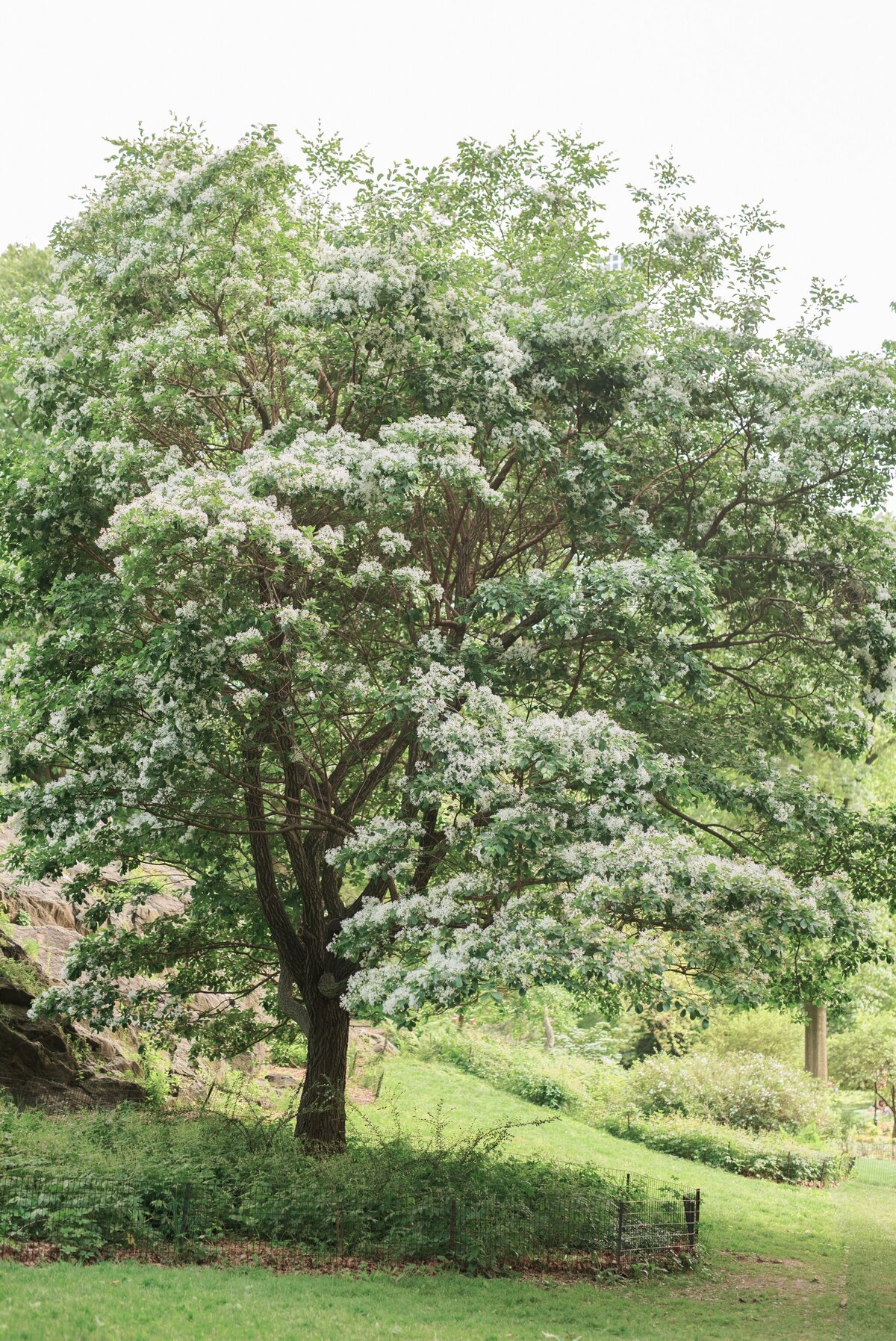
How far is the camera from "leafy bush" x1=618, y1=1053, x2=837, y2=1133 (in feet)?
90.5

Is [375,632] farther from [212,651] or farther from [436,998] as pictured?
[436,998]

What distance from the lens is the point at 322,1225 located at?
1270 cm

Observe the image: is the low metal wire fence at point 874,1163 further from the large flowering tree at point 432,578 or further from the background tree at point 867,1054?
the large flowering tree at point 432,578

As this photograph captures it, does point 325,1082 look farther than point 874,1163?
No

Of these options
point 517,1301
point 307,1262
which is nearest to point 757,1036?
point 517,1301

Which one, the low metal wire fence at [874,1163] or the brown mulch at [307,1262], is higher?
the brown mulch at [307,1262]

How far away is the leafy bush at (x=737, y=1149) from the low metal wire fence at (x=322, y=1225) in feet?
31.9

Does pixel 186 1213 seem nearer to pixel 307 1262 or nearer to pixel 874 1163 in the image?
pixel 307 1262

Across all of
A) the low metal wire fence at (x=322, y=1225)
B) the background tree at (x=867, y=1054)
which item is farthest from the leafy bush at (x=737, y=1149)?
the background tree at (x=867, y=1054)

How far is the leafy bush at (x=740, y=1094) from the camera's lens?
27.6m

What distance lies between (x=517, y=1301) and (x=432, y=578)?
881 centimetres

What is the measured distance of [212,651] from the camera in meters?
10.5

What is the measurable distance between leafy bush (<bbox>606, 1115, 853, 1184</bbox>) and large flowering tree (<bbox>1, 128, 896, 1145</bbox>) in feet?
41.0

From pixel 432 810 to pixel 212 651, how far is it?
4.03 metres
